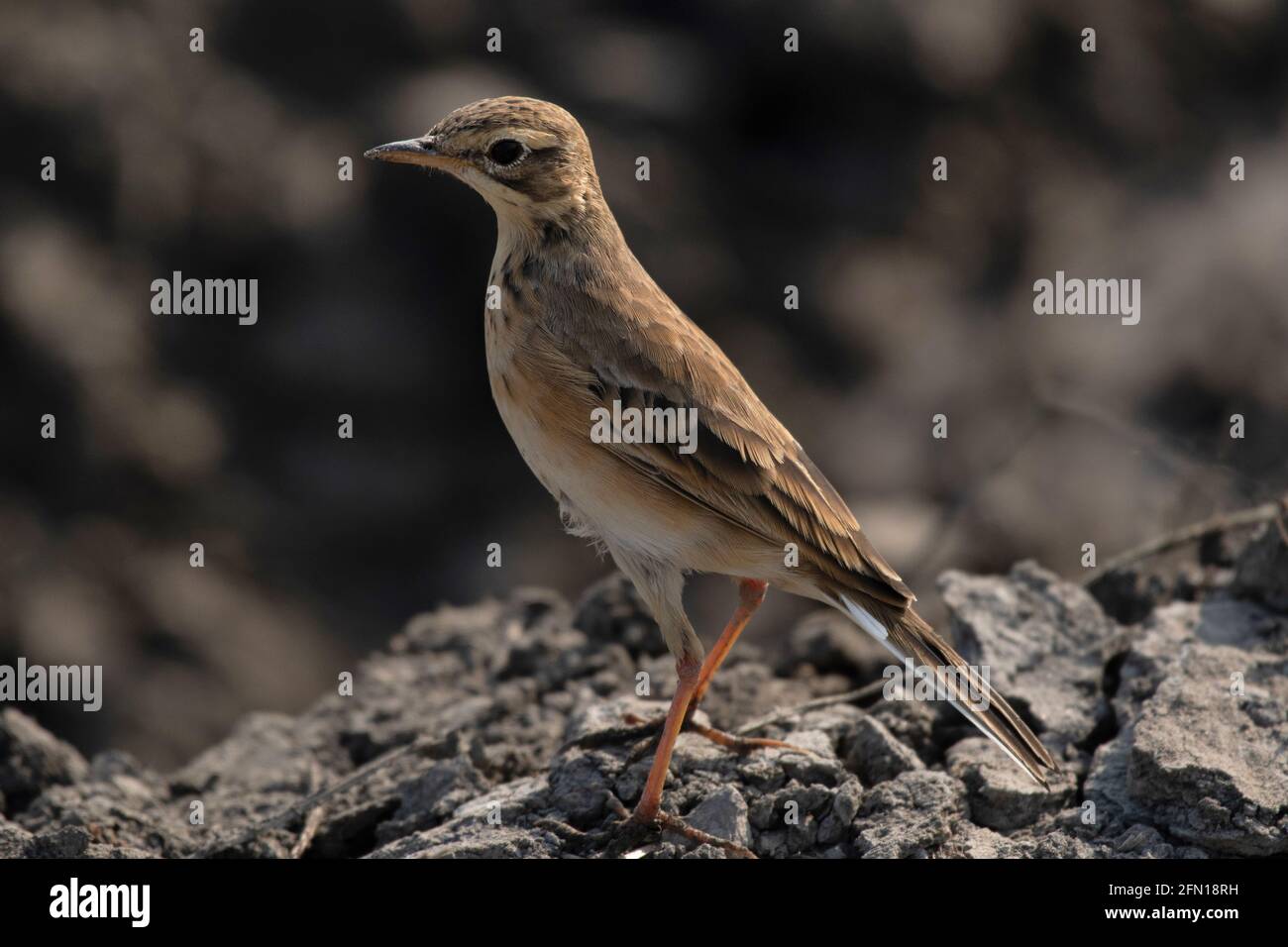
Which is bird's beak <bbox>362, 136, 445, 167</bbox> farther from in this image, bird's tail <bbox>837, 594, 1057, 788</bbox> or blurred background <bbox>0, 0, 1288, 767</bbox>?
blurred background <bbox>0, 0, 1288, 767</bbox>

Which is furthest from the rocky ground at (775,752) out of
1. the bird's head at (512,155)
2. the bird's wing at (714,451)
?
the bird's head at (512,155)

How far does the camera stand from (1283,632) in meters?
7.52

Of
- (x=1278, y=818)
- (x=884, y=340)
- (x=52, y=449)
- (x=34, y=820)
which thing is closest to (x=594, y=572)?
(x=884, y=340)

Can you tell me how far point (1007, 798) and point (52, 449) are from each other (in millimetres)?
7487

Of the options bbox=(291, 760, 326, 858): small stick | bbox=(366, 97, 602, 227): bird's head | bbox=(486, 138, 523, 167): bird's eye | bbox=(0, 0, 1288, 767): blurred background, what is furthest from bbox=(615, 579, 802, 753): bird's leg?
bbox=(0, 0, 1288, 767): blurred background

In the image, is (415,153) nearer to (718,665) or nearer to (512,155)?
(512,155)

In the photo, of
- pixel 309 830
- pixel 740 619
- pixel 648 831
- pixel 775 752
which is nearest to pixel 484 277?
pixel 740 619

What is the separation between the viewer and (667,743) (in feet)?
21.1

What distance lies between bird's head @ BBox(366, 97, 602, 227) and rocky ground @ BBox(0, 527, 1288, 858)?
7.18ft

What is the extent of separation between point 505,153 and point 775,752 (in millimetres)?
2654

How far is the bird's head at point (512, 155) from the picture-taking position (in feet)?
22.2

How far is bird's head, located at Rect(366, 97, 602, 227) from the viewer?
6.77m

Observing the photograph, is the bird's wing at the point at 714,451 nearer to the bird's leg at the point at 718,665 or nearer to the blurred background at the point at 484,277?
the bird's leg at the point at 718,665

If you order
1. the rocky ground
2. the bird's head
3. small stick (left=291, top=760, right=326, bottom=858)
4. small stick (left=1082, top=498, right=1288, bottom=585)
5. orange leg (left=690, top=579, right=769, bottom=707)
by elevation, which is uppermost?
the bird's head
